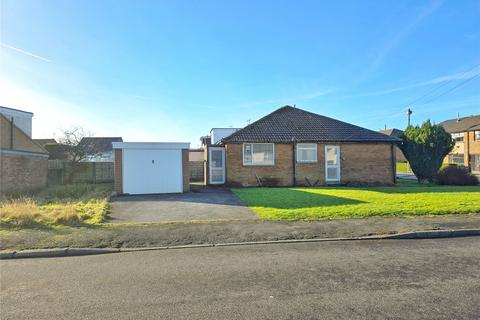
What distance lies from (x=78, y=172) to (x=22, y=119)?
27.4ft

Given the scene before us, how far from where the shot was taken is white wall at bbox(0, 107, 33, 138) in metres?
23.5

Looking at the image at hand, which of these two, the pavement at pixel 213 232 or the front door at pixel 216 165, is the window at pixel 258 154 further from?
the pavement at pixel 213 232

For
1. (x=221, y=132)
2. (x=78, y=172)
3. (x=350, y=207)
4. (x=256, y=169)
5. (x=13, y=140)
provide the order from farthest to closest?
(x=221, y=132), (x=78, y=172), (x=256, y=169), (x=13, y=140), (x=350, y=207)

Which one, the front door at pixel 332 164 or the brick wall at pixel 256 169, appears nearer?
the brick wall at pixel 256 169

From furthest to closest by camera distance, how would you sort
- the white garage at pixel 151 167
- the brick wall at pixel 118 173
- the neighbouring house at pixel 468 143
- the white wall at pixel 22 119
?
the neighbouring house at pixel 468 143 < the white wall at pixel 22 119 < the white garage at pixel 151 167 < the brick wall at pixel 118 173

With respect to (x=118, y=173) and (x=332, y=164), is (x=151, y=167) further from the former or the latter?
(x=332, y=164)

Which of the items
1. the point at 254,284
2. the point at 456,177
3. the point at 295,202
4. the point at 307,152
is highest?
the point at 307,152

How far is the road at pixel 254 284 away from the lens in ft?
11.8

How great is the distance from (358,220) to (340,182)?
10912 mm

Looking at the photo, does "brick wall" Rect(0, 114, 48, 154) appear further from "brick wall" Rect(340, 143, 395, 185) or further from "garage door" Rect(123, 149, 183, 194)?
"brick wall" Rect(340, 143, 395, 185)

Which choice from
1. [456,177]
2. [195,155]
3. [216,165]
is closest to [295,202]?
[216,165]

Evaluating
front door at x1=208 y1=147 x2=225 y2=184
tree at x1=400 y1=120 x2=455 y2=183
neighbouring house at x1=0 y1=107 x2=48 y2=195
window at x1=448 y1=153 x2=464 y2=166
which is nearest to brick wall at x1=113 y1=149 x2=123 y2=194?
neighbouring house at x1=0 y1=107 x2=48 y2=195

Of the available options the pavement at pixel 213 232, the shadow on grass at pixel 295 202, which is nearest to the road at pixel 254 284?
the pavement at pixel 213 232

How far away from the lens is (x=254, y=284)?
14.4 feet
